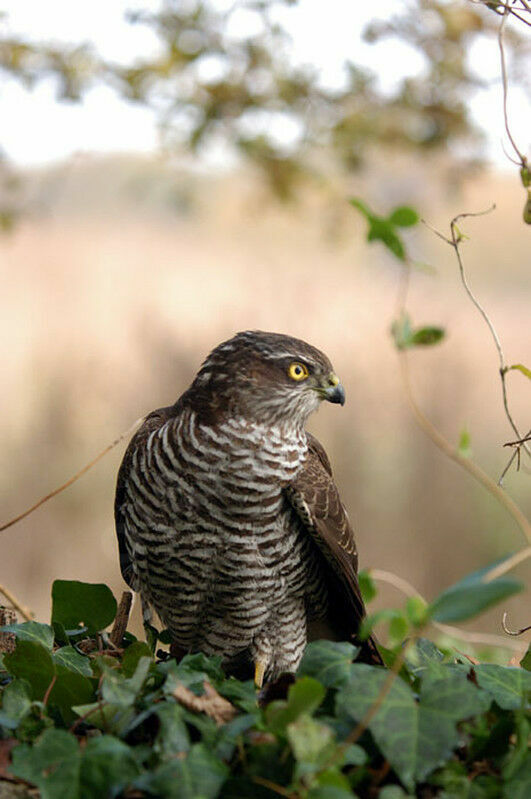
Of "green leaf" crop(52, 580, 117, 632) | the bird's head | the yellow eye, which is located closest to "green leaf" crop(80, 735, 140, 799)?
"green leaf" crop(52, 580, 117, 632)

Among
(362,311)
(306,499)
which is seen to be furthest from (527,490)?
(306,499)

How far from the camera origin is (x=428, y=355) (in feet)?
30.8

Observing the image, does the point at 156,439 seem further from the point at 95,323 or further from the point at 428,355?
the point at 95,323

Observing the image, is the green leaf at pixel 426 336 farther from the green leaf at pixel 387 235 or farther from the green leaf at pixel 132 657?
the green leaf at pixel 132 657

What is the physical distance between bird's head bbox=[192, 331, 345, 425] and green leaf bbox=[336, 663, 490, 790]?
1.36 m

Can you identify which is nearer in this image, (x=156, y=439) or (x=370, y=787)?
(x=370, y=787)

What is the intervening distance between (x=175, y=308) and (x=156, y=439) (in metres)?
7.32

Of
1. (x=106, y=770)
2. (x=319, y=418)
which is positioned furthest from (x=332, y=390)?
(x=319, y=418)

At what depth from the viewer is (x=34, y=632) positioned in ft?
7.30

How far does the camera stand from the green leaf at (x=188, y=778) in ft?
4.80

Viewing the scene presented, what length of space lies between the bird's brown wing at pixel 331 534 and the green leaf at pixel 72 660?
3.11 feet

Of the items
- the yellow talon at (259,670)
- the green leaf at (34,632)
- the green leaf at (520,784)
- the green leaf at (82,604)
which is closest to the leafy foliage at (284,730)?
the green leaf at (520,784)

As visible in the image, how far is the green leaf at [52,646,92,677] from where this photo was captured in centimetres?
215

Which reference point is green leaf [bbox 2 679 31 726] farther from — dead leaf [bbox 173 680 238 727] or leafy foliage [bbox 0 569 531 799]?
dead leaf [bbox 173 680 238 727]
